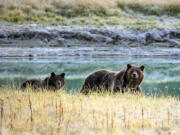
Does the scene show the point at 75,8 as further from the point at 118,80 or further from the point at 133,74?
the point at 133,74

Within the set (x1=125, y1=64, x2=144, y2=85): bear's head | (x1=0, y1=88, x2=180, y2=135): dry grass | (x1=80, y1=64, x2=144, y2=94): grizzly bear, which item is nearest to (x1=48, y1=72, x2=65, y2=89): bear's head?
(x1=80, y1=64, x2=144, y2=94): grizzly bear

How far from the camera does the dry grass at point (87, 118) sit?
18.2 feet

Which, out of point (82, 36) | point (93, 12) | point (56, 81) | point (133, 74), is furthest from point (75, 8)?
point (133, 74)

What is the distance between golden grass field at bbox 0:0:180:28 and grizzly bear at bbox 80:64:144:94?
15.1 meters

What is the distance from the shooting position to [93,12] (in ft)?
94.4

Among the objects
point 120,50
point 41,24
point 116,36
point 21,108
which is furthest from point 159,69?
point 21,108

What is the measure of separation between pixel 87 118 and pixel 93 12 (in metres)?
23.0

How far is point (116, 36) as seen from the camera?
78.6 feet

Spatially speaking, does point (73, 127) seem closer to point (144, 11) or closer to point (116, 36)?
point (116, 36)

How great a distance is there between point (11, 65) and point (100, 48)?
6266 millimetres

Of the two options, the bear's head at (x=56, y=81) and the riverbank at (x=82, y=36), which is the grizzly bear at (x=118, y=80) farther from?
the riverbank at (x=82, y=36)

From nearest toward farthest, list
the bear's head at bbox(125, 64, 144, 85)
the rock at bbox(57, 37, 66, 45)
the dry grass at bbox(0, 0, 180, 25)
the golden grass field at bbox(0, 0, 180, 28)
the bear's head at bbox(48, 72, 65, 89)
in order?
the bear's head at bbox(125, 64, 144, 85) → the bear's head at bbox(48, 72, 65, 89) → the rock at bbox(57, 37, 66, 45) → the golden grass field at bbox(0, 0, 180, 28) → the dry grass at bbox(0, 0, 180, 25)

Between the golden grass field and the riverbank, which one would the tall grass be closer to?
the golden grass field

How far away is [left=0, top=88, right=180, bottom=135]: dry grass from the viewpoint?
18.2 ft
